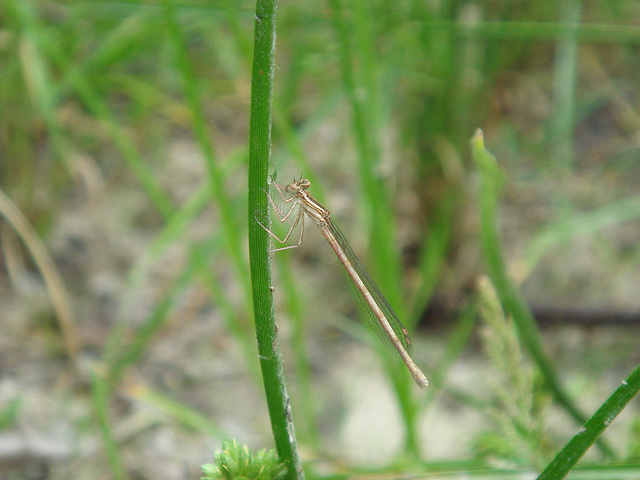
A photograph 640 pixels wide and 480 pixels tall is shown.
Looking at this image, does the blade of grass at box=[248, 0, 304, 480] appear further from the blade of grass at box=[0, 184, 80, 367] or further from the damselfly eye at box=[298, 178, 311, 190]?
the blade of grass at box=[0, 184, 80, 367]

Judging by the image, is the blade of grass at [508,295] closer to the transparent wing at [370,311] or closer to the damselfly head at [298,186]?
the transparent wing at [370,311]

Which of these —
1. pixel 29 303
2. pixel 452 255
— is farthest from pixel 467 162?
pixel 29 303

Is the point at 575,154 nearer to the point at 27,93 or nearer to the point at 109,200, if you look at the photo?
the point at 109,200

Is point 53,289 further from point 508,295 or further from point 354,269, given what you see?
point 508,295

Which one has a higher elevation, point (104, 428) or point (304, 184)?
point (304, 184)

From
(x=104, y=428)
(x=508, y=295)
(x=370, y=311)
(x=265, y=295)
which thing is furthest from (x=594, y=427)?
(x=104, y=428)

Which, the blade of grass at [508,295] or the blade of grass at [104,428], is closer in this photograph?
the blade of grass at [508,295]

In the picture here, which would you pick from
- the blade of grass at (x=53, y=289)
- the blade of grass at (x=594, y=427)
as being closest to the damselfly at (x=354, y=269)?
the blade of grass at (x=594, y=427)

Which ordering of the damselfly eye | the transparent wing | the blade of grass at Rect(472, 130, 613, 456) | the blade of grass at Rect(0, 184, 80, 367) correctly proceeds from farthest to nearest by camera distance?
1. the blade of grass at Rect(0, 184, 80, 367)
2. the damselfly eye
3. the transparent wing
4. the blade of grass at Rect(472, 130, 613, 456)

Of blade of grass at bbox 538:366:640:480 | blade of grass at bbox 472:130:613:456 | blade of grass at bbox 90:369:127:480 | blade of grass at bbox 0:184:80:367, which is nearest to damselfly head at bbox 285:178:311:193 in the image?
blade of grass at bbox 472:130:613:456
